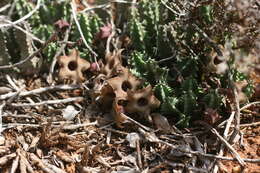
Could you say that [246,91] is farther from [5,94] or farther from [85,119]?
[5,94]

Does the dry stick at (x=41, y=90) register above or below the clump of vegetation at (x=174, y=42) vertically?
below

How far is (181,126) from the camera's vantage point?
2.08 meters

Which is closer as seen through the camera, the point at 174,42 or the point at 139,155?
the point at 139,155

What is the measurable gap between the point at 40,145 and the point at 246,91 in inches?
40.1

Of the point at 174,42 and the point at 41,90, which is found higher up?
the point at 174,42

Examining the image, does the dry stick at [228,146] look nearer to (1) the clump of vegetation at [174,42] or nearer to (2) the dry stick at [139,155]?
(1) the clump of vegetation at [174,42]

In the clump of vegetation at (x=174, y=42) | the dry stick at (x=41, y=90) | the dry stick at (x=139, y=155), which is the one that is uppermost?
the clump of vegetation at (x=174, y=42)

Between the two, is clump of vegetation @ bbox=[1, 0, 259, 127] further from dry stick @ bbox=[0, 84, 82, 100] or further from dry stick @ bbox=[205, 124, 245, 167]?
dry stick @ bbox=[0, 84, 82, 100]

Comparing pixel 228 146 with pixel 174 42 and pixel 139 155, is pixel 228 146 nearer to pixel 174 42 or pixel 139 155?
pixel 139 155

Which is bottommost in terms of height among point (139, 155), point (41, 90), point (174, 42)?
point (139, 155)

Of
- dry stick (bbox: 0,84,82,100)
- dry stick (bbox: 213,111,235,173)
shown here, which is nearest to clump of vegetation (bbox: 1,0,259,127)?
dry stick (bbox: 213,111,235,173)

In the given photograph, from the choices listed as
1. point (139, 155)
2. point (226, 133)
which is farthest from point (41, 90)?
point (226, 133)

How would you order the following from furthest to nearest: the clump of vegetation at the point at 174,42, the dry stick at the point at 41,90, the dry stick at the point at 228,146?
the dry stick at the point at 41,90 < the clump of vegetation at the point at 174,42 < the dry stick at the point at 228,146

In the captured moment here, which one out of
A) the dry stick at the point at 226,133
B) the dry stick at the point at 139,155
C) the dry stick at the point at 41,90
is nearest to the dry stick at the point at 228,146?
the dry stick at the point at 226,133
